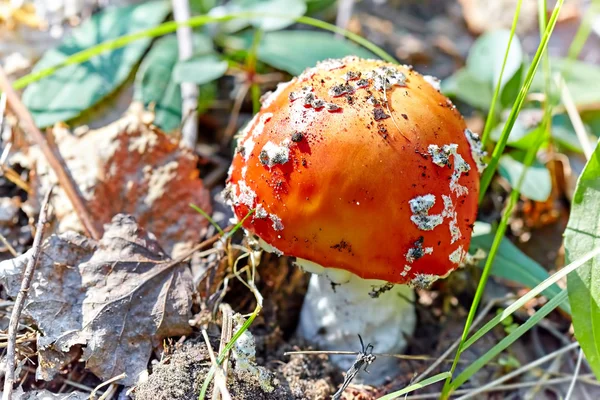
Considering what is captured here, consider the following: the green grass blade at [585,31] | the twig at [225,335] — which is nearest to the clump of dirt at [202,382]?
the twig at [225,335]

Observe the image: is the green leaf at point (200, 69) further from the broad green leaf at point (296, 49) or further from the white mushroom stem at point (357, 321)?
the white mushroom stem at point (357, 321)

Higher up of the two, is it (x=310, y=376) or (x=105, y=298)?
(x=105, y=298)

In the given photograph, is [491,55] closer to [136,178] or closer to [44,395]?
[136,178]

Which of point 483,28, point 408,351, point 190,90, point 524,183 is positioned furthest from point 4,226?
point 483,28

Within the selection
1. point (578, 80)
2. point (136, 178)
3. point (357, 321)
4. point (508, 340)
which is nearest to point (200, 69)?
point (136, 178)

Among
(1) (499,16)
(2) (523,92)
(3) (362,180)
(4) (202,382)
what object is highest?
(1) (499,16)

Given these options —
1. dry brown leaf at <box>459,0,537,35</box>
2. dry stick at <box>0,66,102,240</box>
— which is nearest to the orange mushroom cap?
dry stick at <box>0,66,102,240</box>

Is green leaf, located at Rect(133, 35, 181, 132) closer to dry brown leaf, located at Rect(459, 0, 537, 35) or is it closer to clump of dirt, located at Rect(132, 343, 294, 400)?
clump of dirt, located at Rect(132, 343, 294, 400)
